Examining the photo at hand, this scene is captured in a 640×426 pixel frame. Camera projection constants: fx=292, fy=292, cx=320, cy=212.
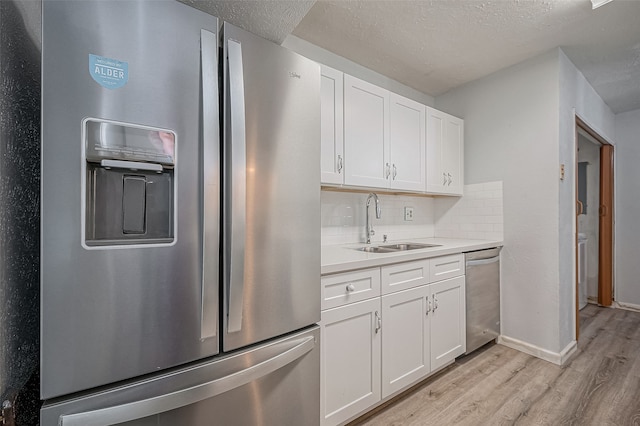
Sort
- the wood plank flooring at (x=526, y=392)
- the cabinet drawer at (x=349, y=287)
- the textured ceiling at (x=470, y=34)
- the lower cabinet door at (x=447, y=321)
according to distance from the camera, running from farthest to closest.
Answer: the lower cabinet door at (x=447, y=321) → the textured ceiling at (x=470, y=34) → the wood plank flooring at (x=526, y=392) → the cabinet drawer at (x=349, y=287)

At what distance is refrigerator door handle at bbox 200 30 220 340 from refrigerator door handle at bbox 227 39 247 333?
0.05 metres

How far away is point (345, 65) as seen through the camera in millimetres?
2434

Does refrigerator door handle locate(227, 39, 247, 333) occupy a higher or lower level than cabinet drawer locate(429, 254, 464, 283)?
higher

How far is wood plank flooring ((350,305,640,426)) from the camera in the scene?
1653 mm

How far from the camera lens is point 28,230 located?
0.88m

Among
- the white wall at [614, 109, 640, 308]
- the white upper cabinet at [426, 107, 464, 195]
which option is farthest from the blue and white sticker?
the white wall at [614, 109, 640, 308]

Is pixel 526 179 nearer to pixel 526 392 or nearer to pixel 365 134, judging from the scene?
pixel 365 134

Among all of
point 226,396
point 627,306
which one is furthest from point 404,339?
point 627,306

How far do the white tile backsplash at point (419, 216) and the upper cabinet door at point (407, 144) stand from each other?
321 millimetres

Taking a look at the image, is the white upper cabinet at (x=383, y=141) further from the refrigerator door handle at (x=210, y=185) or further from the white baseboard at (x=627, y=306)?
the white baseboard at (x=627, y=306)

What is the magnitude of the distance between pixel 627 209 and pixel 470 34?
3.27m

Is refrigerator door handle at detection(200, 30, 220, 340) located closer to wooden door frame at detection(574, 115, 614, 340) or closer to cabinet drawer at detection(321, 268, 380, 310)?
cabinet drawer at detection(321, 268, 380, 310)

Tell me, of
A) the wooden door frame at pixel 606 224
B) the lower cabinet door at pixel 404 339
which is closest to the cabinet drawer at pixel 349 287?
the lower cabinet door at pixel 404 339

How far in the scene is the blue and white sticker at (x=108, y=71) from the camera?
77cm
